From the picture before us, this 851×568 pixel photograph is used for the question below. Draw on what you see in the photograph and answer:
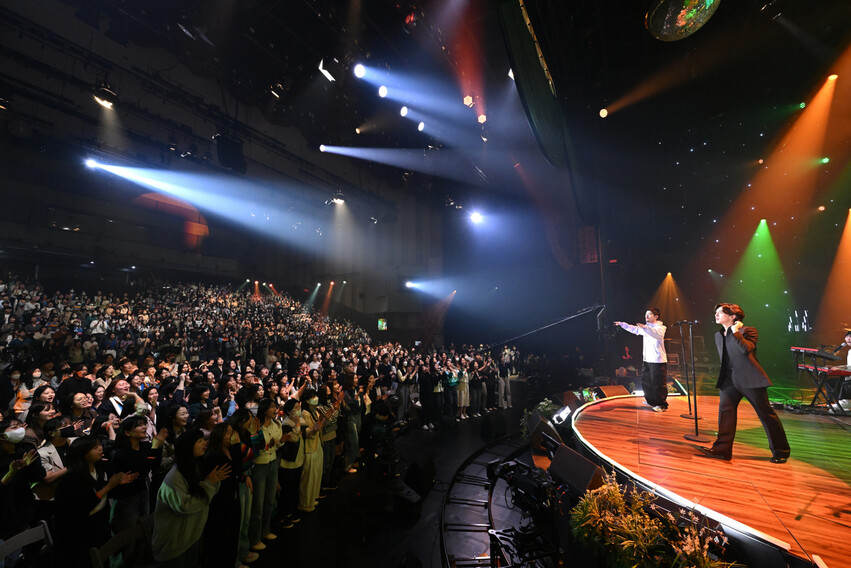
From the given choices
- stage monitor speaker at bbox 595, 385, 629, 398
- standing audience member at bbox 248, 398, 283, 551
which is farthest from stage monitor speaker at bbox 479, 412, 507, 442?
standing audience member at bbox 248, 398, 283, 551

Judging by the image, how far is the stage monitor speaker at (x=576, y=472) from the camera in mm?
2730

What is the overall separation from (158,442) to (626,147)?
39.6 feet

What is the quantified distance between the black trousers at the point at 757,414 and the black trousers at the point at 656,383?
1.78 metres

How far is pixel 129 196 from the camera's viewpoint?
18.9 meters

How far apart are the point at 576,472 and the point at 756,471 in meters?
1.70

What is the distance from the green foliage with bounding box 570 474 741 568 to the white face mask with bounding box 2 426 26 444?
4867 millimetres

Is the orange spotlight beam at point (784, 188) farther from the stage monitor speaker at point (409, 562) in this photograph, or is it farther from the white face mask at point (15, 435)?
the white face mask at point (15, 435)

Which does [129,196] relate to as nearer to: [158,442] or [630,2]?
[158,442]

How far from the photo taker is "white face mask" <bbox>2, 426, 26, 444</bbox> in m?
2.96

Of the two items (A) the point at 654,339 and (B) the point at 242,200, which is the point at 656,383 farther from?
(B) the point at 242,200

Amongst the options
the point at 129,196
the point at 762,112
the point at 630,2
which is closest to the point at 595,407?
the point at 630,2

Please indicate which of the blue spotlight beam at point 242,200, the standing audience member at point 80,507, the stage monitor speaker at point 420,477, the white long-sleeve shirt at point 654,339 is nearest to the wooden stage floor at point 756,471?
the white long-sleeve shirt at point 654,339

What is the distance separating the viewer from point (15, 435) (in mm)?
2994

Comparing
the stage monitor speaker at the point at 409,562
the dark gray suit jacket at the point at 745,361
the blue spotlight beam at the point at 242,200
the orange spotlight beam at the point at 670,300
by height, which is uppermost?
the blue spotlight beam at the point at 242,200
